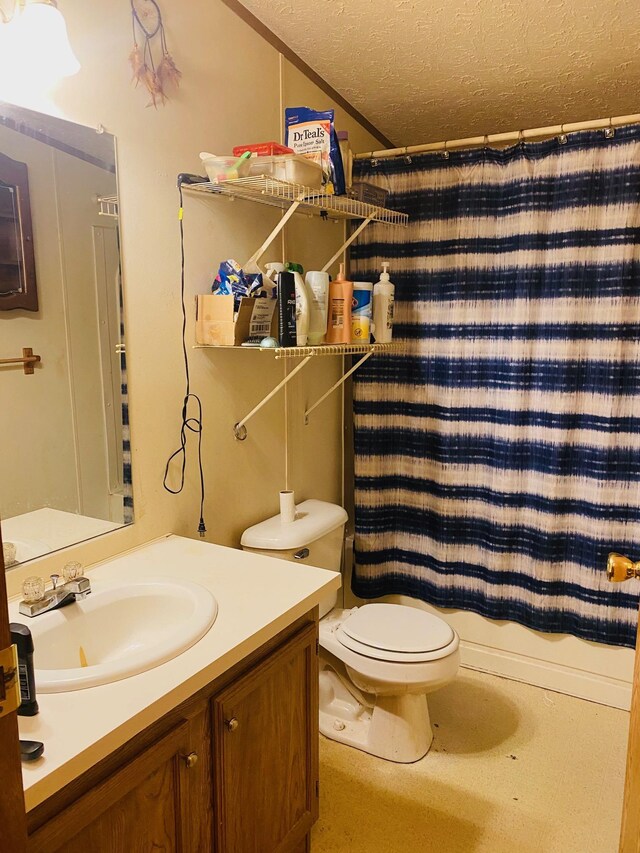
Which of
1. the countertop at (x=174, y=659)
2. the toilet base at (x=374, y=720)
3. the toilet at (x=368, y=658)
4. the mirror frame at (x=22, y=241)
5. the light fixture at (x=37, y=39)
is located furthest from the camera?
the toilet base at (x=374, y=720)

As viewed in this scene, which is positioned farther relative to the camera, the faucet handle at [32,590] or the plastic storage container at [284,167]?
the plastic storage container at [284,167]

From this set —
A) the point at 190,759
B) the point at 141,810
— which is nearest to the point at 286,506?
the point at 190,759

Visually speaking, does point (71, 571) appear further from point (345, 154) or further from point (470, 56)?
point (470, 56)

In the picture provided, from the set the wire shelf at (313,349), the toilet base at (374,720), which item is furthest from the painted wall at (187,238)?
the toilet base at (374,720)

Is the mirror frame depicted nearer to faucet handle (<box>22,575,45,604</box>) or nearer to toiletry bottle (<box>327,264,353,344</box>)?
faucet handle (<box>22,575,45,604</box>)

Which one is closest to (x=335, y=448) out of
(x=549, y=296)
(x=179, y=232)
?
(x=549, y=296)

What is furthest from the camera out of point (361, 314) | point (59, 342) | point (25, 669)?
point (361, 314)

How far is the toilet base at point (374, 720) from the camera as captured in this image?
205cm

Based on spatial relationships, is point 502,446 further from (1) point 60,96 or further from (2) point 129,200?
(1) point 60,96

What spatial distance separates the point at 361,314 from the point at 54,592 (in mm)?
1327

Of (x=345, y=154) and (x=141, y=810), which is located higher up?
(x=345, y=154)

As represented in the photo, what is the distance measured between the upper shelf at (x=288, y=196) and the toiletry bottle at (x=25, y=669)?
47.9 inches

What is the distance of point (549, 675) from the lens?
247 centimetres

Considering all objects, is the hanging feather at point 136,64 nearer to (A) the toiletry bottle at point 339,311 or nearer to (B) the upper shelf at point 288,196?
(B) the upper shelf at point 288,196
